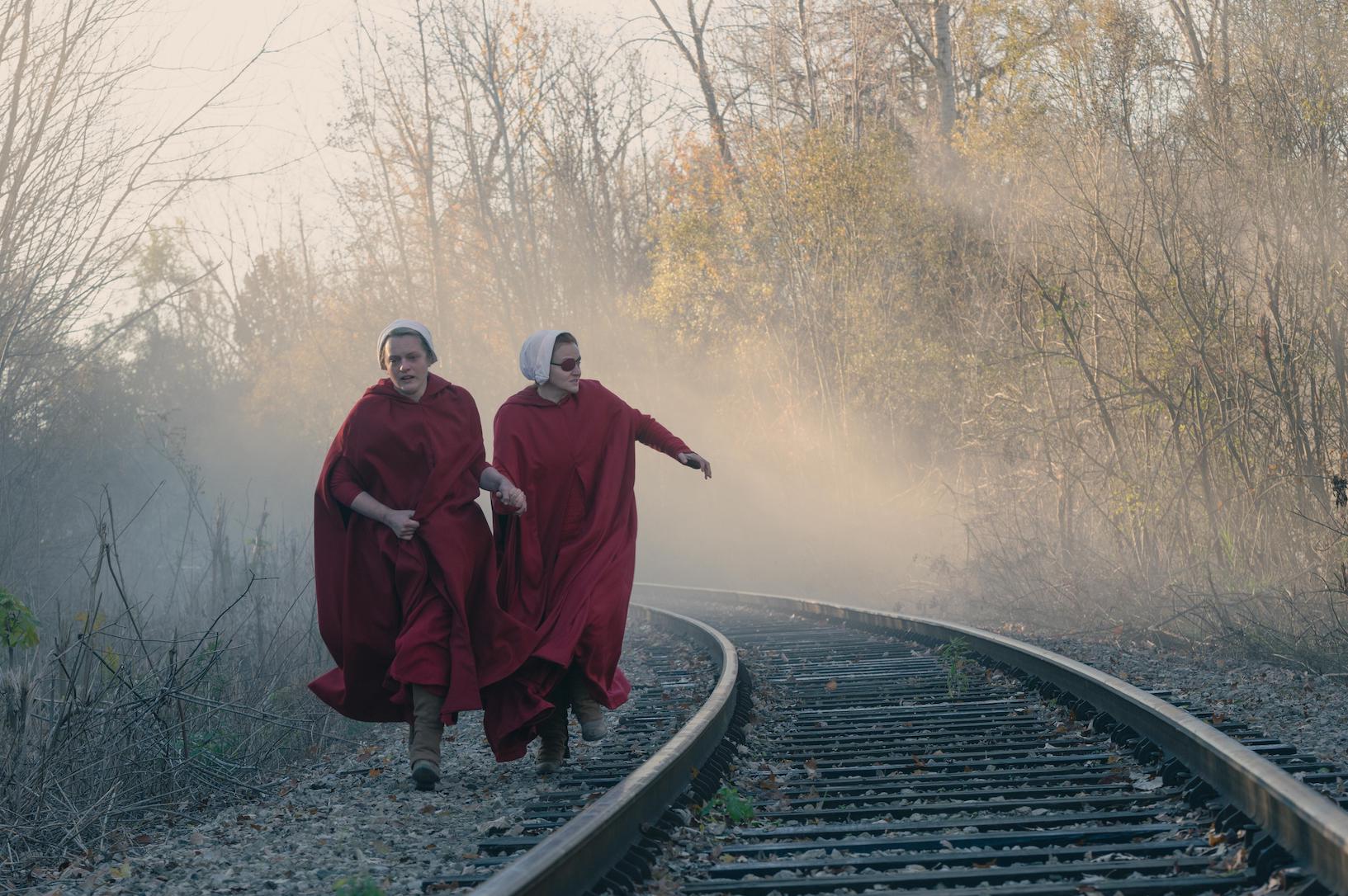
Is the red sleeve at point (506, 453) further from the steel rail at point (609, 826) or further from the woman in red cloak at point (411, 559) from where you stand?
the steel rail at point (609, 826)

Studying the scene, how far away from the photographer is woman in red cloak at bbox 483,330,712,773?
19.2ft

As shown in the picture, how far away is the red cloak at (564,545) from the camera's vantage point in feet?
19.1

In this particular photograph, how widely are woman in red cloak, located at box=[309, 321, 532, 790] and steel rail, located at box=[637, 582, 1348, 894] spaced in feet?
8.55

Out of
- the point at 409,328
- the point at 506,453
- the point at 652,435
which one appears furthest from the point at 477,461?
the point at 652,435

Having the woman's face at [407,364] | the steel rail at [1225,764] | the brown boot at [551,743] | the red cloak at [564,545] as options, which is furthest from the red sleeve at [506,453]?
the steel rail at [1225,764]

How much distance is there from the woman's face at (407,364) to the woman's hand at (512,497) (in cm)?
58

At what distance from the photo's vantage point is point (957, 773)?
529 cm

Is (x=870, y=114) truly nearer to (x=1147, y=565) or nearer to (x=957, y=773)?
(x=1147, y=565)

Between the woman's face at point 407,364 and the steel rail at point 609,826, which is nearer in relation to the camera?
the steel rail at point 609,826

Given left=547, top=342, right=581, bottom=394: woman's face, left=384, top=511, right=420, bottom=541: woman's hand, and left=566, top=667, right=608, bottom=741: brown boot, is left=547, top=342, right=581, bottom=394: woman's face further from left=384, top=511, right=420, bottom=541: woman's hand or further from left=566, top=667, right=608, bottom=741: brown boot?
left=566, top=667, right=608, bottom=741: brown boot

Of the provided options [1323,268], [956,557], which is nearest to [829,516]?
[956,557]

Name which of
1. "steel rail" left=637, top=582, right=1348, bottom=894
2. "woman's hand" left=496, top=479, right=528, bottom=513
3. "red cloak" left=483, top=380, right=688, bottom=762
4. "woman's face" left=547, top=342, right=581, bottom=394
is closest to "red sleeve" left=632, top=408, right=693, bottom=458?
"red cloak" left=483, top=380, right=688, bottom=762

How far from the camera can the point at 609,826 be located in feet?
13.1

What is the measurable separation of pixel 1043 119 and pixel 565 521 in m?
10.6
